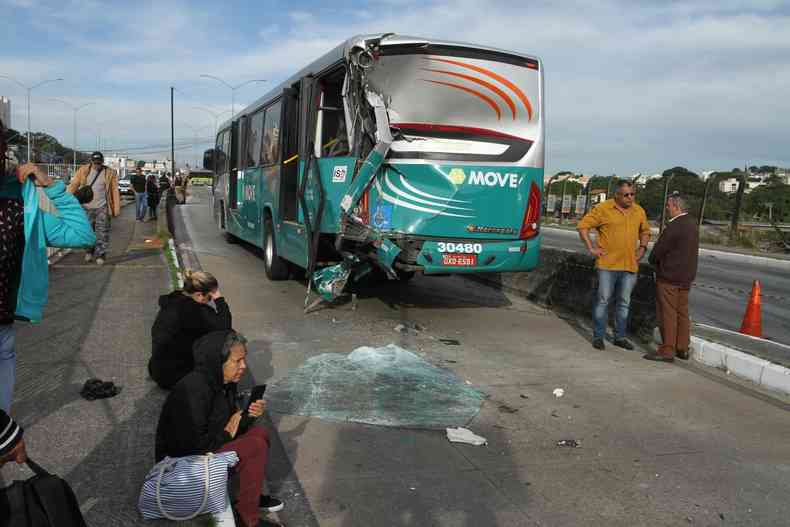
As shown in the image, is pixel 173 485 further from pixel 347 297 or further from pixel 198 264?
pixel 198 264

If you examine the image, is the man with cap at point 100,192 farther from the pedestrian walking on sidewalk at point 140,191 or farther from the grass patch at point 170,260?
the pedestrian walking on sidewalk at point 140,191

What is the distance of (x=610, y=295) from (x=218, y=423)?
5.32 m

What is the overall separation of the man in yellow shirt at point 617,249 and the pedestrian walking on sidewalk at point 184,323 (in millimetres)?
4343

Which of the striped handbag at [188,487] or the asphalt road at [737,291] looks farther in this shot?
the asphalt road at [737,291]

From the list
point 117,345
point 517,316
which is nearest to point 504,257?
point 517,316

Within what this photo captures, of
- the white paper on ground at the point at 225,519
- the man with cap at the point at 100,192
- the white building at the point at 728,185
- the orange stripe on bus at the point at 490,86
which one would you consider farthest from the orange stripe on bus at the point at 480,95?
the white building at the point at 728,185

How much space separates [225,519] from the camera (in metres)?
3.31

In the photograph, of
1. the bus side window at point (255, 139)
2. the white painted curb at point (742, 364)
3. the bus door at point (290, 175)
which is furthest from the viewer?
the bus side window at point (255, 139)

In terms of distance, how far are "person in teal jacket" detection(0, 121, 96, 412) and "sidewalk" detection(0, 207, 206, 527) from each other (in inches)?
31.4

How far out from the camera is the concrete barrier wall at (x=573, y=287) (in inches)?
311

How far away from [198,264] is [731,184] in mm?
17743

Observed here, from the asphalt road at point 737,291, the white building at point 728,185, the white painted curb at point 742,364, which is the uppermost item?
→ the white building at point 728,185

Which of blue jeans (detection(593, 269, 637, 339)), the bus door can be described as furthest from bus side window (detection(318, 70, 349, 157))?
blue jeans (detection(593, 269, 637, 339))

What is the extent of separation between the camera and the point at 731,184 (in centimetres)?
2198
